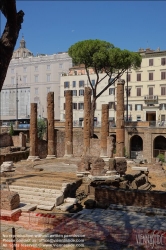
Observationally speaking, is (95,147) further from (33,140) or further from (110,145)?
(33,140)

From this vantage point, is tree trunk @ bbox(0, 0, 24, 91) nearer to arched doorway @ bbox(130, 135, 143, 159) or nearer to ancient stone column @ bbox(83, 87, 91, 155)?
ancient stone column @ bbox(83, 87, 91, 155)

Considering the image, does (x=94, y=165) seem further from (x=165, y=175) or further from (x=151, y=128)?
(x=151, y=128)

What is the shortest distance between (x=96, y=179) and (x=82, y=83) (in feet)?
119

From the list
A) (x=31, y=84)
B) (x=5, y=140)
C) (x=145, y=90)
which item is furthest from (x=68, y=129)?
(x=31, y=84)

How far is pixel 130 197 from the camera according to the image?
11.9 m

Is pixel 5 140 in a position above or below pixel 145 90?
below

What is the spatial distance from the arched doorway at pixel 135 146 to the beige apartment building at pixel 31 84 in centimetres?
1702

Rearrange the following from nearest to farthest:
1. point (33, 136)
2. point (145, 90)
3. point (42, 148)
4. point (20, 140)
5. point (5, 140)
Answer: point (33, 136)
point (42, 148)
point (20, 140)
point (5, 140)
point (145, 90)

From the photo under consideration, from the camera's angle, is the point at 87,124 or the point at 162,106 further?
the point at 162,106

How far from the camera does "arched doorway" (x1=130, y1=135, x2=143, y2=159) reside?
127 feet

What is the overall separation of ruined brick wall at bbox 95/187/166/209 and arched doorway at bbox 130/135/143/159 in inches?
1050

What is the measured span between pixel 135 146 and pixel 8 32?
121ft

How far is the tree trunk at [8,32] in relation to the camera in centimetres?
510

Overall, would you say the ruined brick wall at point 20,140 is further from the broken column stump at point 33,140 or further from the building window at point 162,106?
the building window at point 162,106
